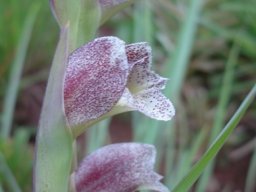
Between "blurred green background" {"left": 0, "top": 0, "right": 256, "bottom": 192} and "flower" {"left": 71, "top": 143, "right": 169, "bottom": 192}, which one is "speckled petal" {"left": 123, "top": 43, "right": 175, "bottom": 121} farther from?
"blurred green background" {"left": 0, "top": 0, "right": 256, "bottom": 192}

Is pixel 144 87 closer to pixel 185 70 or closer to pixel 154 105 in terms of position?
pixel 154 105

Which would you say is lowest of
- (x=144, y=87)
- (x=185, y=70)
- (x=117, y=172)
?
(x=185, y=70)

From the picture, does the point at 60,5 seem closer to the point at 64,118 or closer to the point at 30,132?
the point at 64,118

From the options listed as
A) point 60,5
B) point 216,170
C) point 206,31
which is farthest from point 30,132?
point 60,5

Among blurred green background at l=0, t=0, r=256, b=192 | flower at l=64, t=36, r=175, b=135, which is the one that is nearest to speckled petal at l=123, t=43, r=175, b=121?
flower at l=64, t=36, r=175, b=135

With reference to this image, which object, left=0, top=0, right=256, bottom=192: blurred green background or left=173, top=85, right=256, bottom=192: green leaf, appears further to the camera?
left=0, top=0, right=256, bottom=192: blurred green background

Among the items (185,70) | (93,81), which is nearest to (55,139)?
(93,81)

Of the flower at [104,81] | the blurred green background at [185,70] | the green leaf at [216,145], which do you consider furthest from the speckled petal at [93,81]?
the blurred green background at [185,70]

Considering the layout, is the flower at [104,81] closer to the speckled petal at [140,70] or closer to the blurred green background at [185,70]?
the speckled petal at [140,70]
